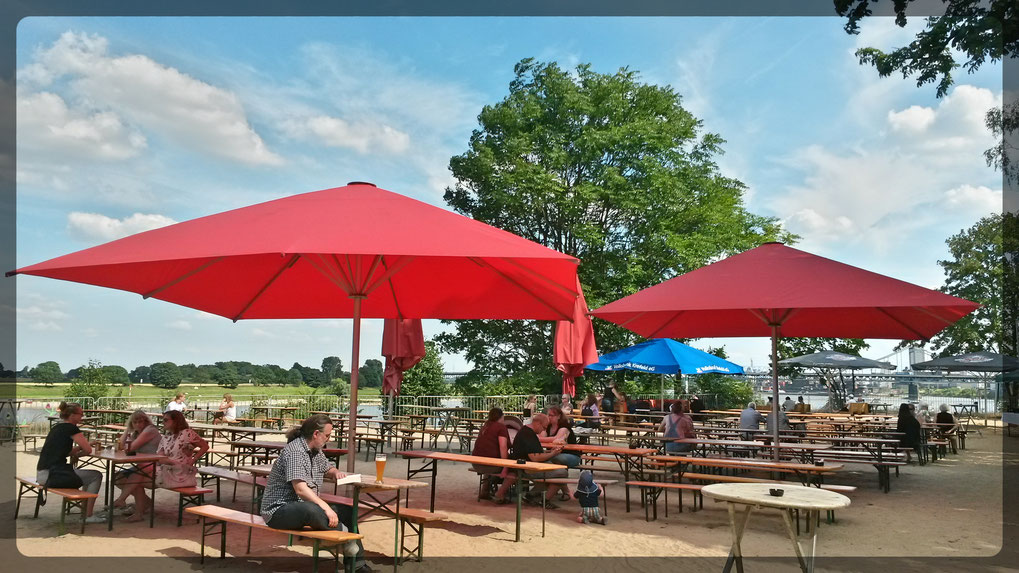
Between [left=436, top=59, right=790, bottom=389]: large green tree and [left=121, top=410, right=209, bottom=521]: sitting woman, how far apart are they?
20495 mm

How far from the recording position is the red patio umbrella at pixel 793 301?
7.52 m

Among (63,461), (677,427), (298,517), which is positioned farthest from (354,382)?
(677,427)

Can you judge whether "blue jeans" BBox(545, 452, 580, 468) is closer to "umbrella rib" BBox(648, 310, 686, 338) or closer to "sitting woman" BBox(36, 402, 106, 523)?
"umbrella rib" BBox(648, 310, 686, 338)

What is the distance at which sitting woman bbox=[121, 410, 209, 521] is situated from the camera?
7594 mm

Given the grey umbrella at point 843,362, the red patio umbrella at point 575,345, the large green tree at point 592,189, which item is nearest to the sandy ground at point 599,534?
the red patio umbrella at point 575,345

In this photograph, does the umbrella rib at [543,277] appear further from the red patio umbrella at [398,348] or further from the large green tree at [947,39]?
the large green tree at [947,39]

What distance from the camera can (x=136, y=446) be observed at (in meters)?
7.85

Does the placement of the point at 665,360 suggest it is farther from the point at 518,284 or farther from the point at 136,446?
the point at 136,446

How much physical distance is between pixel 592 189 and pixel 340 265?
2199 cm

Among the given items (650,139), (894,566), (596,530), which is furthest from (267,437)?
A: (650,139)

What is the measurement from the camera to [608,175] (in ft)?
92.2

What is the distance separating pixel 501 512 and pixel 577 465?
4.46 feet

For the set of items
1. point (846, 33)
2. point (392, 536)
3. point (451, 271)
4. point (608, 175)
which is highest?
point (608, 175)

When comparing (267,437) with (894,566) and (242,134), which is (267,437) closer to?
(242,134)
